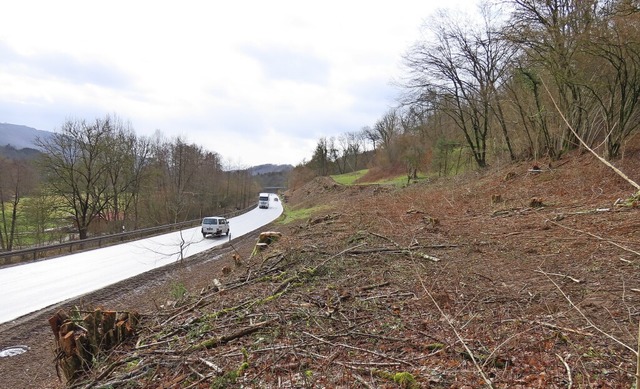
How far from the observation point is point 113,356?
5973 millimetres

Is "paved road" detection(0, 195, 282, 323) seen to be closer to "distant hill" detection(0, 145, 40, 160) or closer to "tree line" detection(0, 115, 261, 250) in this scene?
"tree line" detection(0, 115, 261, 250)

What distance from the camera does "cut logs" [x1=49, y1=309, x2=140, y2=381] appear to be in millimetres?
6023

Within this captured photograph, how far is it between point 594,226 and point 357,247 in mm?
5322

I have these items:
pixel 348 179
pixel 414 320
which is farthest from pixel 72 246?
pixel 348 179

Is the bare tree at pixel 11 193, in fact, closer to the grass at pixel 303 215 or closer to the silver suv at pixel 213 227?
the silver suv at pixel 213 227

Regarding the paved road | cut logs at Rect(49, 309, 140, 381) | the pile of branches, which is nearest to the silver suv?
the paved road

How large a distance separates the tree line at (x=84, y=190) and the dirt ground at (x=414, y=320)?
82.3ft

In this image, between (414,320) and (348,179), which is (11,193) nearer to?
(414,320)

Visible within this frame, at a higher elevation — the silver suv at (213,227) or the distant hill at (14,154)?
the distant hill at (14,154)

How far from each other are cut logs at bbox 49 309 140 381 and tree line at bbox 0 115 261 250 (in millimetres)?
25702

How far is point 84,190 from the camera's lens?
39.2 meters

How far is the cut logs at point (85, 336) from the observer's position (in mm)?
6023

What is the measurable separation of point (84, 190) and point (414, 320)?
42.4m

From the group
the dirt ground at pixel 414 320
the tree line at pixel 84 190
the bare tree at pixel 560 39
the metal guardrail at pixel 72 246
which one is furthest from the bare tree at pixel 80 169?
the bare tree at pixel 560 39
